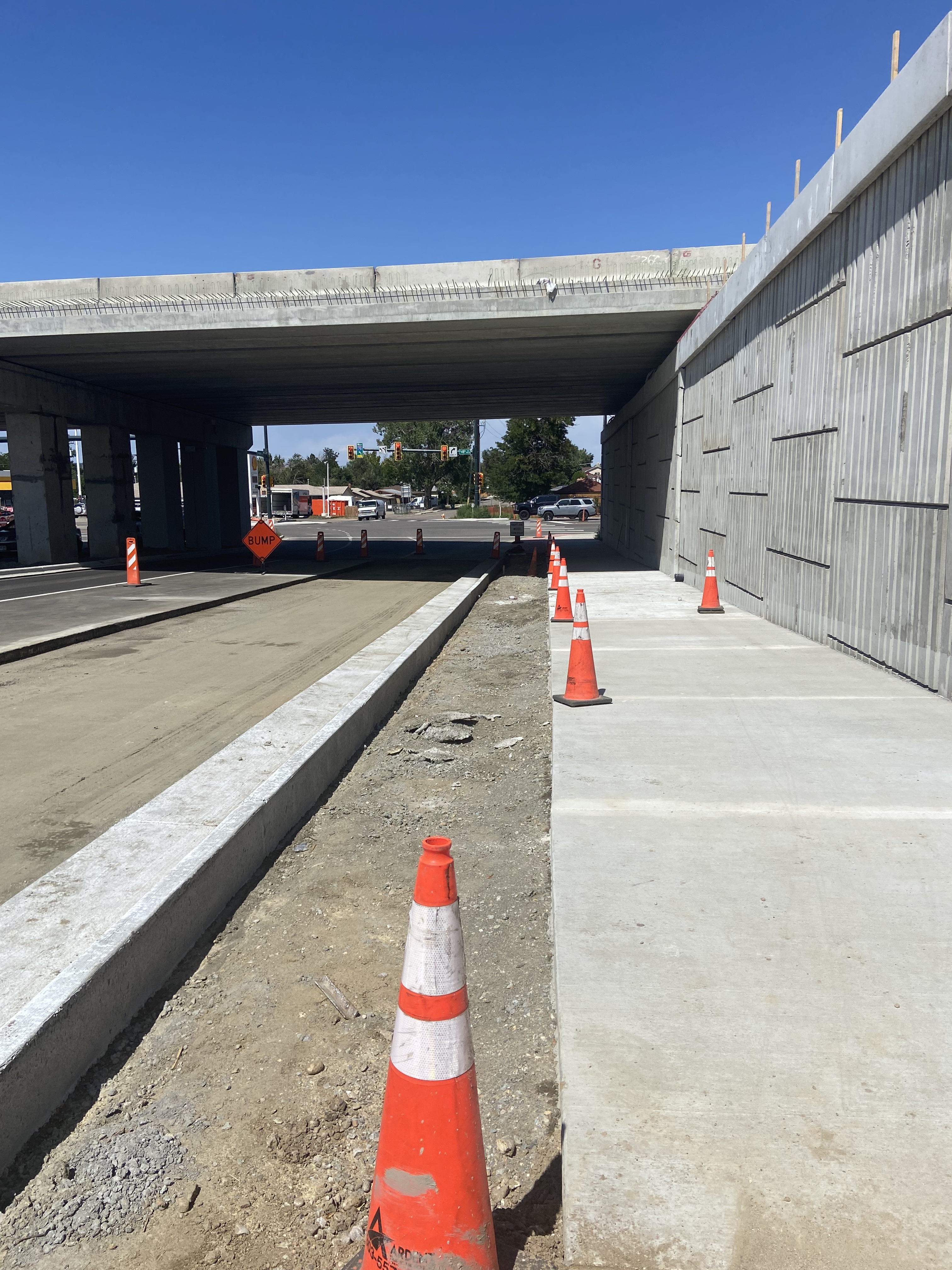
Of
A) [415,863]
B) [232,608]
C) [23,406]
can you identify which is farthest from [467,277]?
[415,863]

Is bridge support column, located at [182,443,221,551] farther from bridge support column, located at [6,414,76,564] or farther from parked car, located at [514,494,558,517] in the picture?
parked car, located at [514,494,558,517]

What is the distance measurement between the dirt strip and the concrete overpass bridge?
16.9 metres

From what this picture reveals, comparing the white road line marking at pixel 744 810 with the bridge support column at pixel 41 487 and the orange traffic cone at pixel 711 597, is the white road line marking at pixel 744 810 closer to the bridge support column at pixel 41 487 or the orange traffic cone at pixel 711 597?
the orange traffic cone at pixel 711 597

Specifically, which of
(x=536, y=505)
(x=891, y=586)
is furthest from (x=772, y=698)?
(x=536, y=505)

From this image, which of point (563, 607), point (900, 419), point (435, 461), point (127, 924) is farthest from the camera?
point (435, 461)

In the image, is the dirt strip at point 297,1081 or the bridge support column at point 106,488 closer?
the dirt strip at point 297,1081

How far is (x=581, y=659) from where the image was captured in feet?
23.0

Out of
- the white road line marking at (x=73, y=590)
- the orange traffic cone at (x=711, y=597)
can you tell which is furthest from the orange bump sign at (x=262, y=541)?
the orange traffic cone at (x=711, y=597)

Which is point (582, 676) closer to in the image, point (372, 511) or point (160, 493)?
point (160, 493)

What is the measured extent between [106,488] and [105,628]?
66.2 feet

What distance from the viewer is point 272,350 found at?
23703 mm

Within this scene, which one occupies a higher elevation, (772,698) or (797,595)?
(797,595)

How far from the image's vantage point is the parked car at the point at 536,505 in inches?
2977

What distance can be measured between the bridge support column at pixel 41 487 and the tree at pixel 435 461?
329ft
